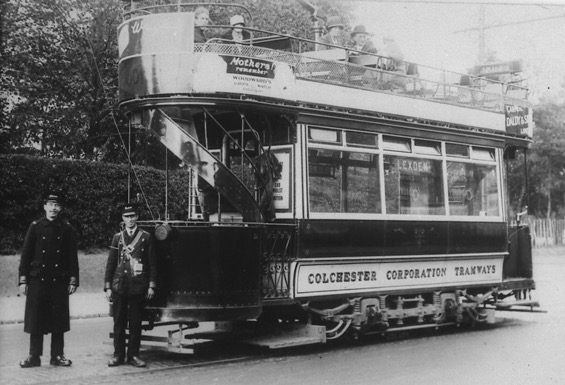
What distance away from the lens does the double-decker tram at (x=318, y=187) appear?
346 inches

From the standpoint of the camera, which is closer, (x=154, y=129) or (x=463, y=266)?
(x=154, y=129)

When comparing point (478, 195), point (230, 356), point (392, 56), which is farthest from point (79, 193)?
point (230, 356)

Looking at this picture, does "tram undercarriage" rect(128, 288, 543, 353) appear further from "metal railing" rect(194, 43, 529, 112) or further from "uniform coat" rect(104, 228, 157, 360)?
A: "metal railing" rect(194, 43, 529, 112)

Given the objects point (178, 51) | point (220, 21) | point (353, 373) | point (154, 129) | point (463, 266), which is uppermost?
point (220, 21)

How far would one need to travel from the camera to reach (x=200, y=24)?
9.54 m

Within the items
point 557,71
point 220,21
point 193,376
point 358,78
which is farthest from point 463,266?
point 557,71

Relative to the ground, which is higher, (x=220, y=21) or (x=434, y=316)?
(x=220, y=21)

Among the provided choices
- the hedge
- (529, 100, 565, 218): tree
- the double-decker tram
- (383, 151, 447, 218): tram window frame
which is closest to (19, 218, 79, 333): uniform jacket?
the double-decker tram

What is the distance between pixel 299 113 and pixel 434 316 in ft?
12.6

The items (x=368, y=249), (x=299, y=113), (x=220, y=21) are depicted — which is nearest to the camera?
(x=299, y=113)

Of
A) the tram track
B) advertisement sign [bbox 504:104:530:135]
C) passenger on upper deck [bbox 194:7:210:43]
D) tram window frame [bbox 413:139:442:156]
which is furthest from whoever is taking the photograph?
advertisement sign [bbox 504:104:530:135]

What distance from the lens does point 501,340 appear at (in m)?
11.1

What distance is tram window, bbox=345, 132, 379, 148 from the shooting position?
404 inches

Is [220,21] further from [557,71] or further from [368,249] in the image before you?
[557,71]
